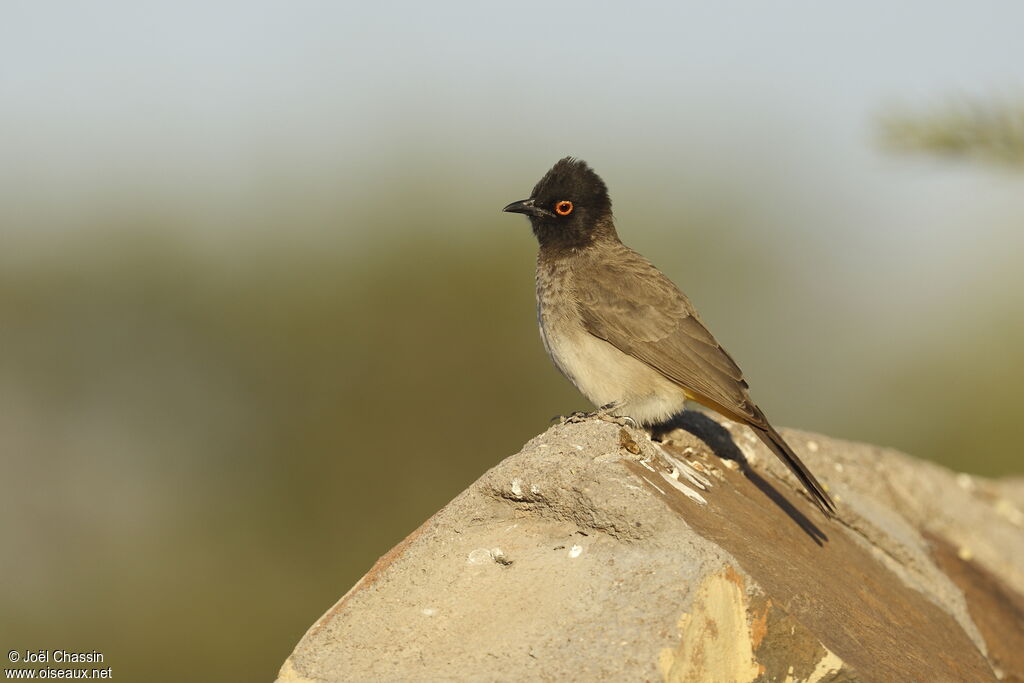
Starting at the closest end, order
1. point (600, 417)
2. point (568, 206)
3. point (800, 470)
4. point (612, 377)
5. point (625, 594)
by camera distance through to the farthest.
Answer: point (625, 594), point (800, 470), point (600, 417), point (612, 377), point (568, 206)

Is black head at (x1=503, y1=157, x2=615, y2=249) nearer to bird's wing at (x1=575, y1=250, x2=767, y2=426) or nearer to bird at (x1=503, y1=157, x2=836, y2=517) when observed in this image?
bird at (x1=503, y1=157, x2=836, y2=517)

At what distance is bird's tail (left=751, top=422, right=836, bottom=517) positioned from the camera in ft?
16.9

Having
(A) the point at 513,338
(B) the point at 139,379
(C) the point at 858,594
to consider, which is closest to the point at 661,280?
(C) the point at 858,594

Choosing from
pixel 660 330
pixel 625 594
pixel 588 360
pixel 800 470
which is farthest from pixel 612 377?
pixel 625 594

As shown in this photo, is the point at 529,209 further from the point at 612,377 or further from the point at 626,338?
the point at 612,377

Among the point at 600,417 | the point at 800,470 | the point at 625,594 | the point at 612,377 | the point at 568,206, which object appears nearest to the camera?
the point at 625,594

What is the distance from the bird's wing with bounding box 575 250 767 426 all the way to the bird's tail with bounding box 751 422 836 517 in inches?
6.4

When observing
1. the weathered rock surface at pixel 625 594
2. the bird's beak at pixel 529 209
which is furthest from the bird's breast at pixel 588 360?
the weathered rock surface at pixel 625 594

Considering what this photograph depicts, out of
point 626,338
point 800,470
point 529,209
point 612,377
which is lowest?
point 800,470

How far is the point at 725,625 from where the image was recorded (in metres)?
3.51

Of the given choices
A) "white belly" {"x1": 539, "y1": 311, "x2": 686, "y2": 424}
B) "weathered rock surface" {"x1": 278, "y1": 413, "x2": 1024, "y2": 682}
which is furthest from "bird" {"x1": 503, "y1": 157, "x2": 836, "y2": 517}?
"weathered rock surface" {"x1": 278, "y1": 413, "x2": 1024, "y2": 682}

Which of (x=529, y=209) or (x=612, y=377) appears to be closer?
(x=612, y=377)

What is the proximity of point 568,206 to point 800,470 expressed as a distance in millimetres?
2139

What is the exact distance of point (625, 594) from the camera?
359 cm
